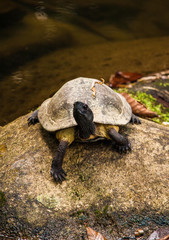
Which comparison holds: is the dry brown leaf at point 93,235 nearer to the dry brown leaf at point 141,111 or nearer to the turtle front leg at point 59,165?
the turtle front leg at point 59,165

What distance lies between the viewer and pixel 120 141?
335 centimetres

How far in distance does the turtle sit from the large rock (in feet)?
0.56

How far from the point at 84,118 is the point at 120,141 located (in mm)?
614

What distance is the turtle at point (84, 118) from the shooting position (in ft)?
10.6

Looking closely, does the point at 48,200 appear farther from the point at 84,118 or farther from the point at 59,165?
the point at 84,118

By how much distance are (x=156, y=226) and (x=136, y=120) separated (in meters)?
1.64

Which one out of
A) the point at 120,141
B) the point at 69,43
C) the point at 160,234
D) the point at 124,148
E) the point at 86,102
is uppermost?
the point at 86,102

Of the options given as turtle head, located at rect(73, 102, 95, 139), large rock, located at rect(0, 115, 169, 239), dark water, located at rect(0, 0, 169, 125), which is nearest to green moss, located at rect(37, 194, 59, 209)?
large rock, located at rect(0, 115, 169, 239)

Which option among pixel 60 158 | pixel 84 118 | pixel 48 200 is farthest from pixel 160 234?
pixel 84 118

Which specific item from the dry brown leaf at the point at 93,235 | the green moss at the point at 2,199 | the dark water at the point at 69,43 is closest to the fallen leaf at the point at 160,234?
the dry brown leaf at the point at 93,235

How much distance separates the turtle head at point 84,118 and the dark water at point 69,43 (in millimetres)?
3024

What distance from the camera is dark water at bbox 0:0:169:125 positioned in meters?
7.38

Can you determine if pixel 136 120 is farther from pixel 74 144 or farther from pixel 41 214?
pixel 41 214

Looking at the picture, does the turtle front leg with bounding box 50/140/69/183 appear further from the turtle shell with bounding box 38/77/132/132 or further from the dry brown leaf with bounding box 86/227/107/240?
the dry brown leaf with bounding box 86/227/107/240
